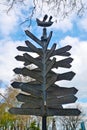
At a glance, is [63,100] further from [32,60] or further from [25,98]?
[32,60]

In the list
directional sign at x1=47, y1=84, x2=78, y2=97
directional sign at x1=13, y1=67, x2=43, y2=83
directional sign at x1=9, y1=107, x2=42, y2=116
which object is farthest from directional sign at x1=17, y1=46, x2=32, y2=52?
directional sign at x1=9, y1=107, x2=42, y2=116

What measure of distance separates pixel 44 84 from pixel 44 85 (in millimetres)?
35

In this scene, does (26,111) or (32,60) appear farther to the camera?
(32,60)

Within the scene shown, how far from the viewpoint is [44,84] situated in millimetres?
9867

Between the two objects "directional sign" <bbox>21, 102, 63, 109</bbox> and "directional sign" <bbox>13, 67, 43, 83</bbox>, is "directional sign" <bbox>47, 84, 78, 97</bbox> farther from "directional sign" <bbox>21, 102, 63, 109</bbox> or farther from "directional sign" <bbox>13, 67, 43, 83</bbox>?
"directional sign" <bbox>13, 67, 43, 83</bbox>

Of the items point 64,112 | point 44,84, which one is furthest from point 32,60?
point 64,112

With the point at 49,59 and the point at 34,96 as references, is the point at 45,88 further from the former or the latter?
the point at 49,59

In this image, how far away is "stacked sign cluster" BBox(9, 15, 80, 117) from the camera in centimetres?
945

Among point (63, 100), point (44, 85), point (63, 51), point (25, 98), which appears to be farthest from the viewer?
point (63, 51)

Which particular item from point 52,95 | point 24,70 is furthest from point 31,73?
point 52,95

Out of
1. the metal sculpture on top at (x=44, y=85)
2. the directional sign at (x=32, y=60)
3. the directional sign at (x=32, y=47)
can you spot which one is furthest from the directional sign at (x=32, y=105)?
the directional sign at (x=32, y=47)

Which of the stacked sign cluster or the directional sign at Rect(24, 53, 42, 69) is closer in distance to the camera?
the stacked sign cluster

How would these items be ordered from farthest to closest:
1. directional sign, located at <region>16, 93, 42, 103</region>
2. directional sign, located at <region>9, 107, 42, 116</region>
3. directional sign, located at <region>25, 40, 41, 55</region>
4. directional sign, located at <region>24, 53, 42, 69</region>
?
directional sign, located at <region>25, 40, 41, 55</region> → directional sign, located at <region>24, 53, 42, 69</region> → directional sign, located at <region>16, 93, 42, 103</region> → directional sign, located at <region>9, 107, 42, 116</region>

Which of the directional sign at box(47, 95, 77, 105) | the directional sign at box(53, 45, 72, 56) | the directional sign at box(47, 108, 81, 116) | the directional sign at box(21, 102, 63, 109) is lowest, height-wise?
the directional sign at box(47, 108, 81, 116)
